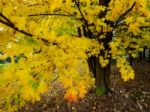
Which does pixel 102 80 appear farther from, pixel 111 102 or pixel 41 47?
pixel 41 47

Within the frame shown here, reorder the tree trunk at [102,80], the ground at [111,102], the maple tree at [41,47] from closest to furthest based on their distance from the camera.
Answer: the maple tree at [41,47] → the ground at [111,102] → the tree trunk at [102,80]

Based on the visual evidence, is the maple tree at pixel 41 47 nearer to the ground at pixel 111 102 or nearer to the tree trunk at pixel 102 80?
the tree trunk at pixel 102 80

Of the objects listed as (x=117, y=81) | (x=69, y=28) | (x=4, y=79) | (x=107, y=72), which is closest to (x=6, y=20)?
(x=4, y=79)

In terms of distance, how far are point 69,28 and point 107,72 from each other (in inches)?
92.9

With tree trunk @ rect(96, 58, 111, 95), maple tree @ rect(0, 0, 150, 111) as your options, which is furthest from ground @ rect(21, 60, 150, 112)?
maple tree @ rect(0, 0, 150, 111)

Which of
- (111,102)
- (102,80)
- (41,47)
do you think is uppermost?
(41,47)

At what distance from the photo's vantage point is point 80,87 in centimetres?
660

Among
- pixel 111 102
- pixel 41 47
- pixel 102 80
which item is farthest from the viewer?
pixel 102 80

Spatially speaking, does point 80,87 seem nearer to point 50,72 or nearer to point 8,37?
point 50,72

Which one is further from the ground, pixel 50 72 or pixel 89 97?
pixel 50 72

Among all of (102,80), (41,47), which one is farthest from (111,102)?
(41,47)

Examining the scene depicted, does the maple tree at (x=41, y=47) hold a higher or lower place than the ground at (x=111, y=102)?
higher

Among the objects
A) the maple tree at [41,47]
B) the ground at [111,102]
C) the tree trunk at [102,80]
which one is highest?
the maple tree at [41,47]

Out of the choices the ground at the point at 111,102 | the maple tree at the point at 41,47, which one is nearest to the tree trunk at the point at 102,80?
the ground at the point at 111,102
